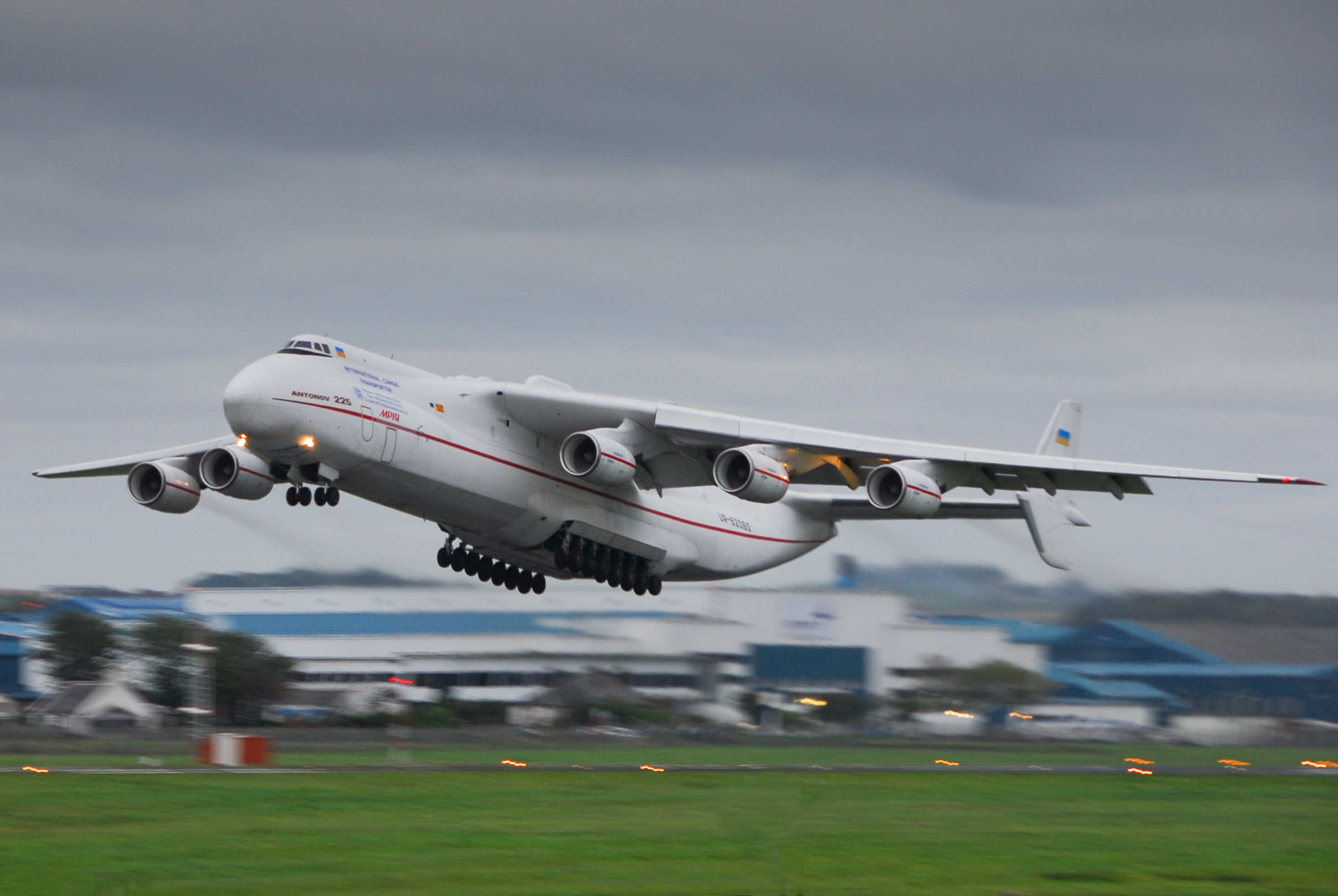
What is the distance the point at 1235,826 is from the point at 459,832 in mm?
8898

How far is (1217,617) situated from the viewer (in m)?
25.6

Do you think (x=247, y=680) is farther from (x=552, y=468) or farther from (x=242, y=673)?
(x=552, y=468)

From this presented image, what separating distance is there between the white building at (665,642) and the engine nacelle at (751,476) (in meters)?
→ 6.07

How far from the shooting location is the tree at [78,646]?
31.3 metres

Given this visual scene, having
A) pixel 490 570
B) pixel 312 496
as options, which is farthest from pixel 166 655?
pixel 312 496

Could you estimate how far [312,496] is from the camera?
1970 centimetres

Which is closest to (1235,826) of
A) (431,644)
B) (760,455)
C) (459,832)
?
(760,455)

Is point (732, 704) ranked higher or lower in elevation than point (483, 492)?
lower

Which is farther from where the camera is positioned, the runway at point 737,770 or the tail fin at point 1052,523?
the tail fin at point 1052,523

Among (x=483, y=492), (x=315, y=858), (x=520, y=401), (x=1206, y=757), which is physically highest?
(x=520, y=401)

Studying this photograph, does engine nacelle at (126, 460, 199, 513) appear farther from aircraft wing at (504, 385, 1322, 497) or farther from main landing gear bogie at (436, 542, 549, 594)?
aircraft wing at (504, 385, 1322, 497)

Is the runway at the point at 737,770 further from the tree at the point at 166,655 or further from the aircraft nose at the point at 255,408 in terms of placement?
the tree at the point at 166,655

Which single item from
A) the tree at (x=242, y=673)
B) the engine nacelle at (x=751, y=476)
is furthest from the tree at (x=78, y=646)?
the engine nacelle at (x=751, y=476)

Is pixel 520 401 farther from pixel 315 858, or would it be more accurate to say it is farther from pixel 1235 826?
pixel 1235 826
